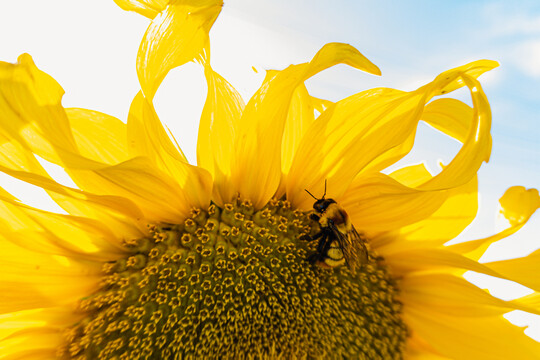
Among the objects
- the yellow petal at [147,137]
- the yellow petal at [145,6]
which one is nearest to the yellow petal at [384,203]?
the yellow petal at [147,137]

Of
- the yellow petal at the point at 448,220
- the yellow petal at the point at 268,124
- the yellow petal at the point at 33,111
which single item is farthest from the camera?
the yellow petal at the point at 448,220

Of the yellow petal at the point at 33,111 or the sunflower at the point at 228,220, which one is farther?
the sunflower at the point at 228,220

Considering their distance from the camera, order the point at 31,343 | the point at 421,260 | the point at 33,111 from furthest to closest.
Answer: the point at 421,260
the point at 31,343
the point at 33,111

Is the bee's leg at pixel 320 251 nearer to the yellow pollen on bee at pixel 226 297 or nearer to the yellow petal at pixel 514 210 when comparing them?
the yellow pollen on bee at pixel 226 297

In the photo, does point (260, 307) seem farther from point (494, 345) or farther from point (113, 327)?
point (494, 345)

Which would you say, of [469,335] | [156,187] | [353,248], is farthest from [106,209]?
[469,335]

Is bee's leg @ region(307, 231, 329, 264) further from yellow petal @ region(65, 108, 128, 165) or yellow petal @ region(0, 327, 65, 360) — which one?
yellow petal @ region(0, 327, 65, 360)

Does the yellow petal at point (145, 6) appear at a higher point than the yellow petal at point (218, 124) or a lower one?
higher

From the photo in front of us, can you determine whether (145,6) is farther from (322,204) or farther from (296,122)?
(322,204)
